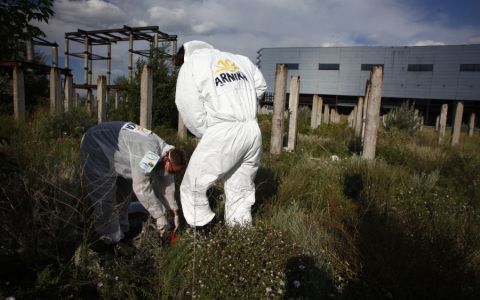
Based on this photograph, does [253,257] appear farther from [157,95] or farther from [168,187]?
[157,95]

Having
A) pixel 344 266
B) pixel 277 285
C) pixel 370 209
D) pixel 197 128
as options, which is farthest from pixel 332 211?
pixel 197 128

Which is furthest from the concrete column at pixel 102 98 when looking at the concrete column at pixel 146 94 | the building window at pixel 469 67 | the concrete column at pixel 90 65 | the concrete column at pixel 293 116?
the building window at pixel 469 67

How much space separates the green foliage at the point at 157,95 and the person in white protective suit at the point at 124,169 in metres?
6.08

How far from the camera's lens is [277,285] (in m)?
2.37

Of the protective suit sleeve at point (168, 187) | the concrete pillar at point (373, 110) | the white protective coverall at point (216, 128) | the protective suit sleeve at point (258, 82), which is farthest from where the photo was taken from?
the concrete pillar at point (373, 110)

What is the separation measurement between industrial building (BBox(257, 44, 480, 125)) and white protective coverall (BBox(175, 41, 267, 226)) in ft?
111

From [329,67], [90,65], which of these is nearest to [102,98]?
[90,65]

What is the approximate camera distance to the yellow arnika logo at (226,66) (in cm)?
295

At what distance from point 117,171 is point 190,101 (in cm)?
109

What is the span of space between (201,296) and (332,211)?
229cm

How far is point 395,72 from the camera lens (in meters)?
36.8

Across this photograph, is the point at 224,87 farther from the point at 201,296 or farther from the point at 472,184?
the point at 472,184

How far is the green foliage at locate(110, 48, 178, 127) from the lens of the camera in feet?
30.3

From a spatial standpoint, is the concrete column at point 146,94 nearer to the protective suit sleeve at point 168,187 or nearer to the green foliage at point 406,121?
the protective suit sleeve at point 168,187
